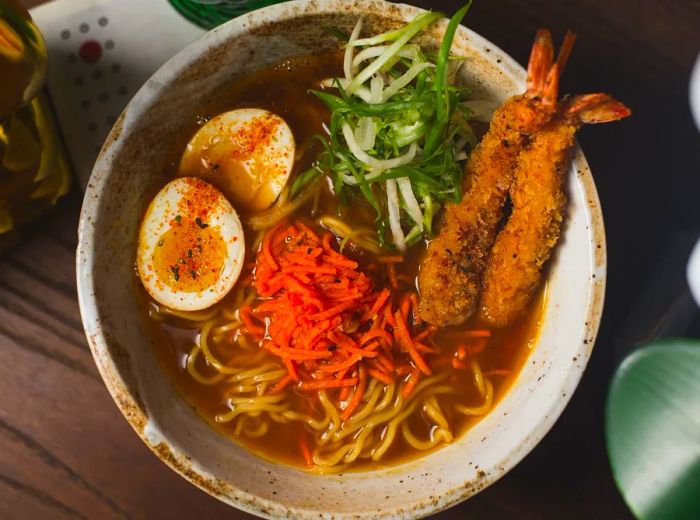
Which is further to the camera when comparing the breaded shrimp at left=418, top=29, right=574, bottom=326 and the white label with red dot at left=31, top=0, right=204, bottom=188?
the white label with red dot at left=31, top=0, right=204, bottom=188

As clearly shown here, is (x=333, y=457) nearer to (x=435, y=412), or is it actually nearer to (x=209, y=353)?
(x=435, y=412)

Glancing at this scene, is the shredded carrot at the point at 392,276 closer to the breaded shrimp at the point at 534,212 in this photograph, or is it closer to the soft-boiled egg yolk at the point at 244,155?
the breaded shrimp at the point at 534,212

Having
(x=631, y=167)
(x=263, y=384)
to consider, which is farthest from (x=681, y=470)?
(x=263, y=384)

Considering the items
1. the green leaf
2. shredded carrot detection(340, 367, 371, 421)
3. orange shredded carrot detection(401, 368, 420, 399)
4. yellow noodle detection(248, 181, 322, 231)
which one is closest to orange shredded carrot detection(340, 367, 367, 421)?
shredded carrot detection(340, 367, 371, 421)

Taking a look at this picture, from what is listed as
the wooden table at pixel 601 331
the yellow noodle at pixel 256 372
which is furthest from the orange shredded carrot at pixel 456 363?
the yellow noodle at pixel 256 372

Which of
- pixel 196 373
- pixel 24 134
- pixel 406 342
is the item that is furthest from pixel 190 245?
pixel 406 342

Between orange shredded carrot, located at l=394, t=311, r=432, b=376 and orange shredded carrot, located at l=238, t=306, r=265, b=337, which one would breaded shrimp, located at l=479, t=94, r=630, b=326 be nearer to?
orange shredded carrot, located at l=394, t=311, r=432, b=376
